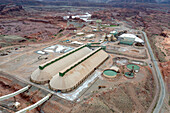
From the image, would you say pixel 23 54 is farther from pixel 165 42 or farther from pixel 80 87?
pixel 165 42

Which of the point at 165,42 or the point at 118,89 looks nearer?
the point at 118,89

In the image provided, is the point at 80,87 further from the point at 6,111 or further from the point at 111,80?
the point at 6,111

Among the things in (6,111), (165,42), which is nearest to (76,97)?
(6,111)

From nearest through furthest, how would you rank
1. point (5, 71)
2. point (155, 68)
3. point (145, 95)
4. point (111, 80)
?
point (145, 95) < point (111, 80) < point (5, 71) < point (155, 68)

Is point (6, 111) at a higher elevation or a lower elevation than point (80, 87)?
lower

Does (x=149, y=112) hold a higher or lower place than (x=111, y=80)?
lower

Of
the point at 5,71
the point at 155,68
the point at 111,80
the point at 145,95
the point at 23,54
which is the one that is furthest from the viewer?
the point at 23,54

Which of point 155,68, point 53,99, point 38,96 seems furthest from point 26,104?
point 155,68
